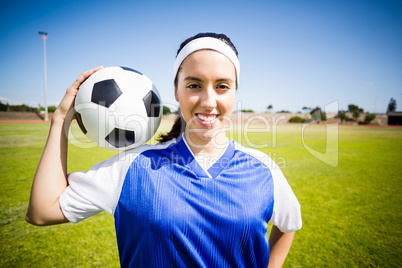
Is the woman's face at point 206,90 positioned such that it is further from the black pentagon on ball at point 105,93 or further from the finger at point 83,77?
the finger at point 83,77

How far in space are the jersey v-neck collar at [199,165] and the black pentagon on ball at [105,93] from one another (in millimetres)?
507

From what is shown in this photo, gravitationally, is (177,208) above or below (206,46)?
below

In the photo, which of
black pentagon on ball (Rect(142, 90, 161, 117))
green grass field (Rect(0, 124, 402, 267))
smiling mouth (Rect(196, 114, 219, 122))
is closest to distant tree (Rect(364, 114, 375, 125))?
green grass field (Rect(0, 124, 402, 267))

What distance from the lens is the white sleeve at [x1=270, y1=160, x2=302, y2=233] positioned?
122cm

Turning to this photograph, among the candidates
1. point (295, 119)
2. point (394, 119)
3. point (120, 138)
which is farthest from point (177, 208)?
point (394, 119)

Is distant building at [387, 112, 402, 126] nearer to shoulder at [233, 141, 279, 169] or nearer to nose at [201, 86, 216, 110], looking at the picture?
shoulder at [233, 141, 279, 169]

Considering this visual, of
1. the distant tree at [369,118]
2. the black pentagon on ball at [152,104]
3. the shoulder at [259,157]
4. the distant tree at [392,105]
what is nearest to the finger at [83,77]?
the black pentagon on ball at [152,104]

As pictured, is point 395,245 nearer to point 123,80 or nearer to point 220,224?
point 220,224

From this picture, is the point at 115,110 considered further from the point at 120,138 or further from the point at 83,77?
the point at 83,77

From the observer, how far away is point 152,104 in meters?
1.33

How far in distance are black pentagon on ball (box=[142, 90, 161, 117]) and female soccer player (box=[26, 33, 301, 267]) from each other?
22cm

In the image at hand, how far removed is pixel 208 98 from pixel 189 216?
26.2 inches

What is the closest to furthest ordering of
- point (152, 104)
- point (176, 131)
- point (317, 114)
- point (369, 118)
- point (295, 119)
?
point (152, 104) < point (176, 131) < point (317, 114) < point (369, 118) < point (295, 119)

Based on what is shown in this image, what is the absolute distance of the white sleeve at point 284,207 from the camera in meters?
1.22
